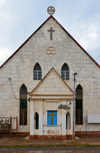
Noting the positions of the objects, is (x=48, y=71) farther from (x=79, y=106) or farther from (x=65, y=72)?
(x=79, y=106)

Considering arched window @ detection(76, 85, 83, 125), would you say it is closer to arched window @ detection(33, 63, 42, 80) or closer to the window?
the window

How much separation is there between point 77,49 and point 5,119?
1227 cm

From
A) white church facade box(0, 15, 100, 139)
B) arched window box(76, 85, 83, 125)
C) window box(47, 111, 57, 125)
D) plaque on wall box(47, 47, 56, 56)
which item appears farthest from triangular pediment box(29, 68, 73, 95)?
plaque on wall box(47, 47, 56, 56)

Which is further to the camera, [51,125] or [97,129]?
[97,129]

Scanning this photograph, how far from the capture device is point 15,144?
1505cm

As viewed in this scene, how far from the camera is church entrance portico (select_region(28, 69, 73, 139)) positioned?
16953 millimetres

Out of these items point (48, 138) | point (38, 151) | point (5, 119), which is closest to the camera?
point (38, 151)

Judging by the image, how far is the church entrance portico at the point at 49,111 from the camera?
1695 centimetres

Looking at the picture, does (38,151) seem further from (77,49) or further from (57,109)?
(77,49)

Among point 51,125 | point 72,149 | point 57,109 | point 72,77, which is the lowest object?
point 72,149

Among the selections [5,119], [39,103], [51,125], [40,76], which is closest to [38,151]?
[51,125]

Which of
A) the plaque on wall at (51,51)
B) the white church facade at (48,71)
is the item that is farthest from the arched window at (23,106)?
the plaque on wall at (51,51)

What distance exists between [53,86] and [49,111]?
8.97ft

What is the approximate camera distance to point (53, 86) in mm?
17562
